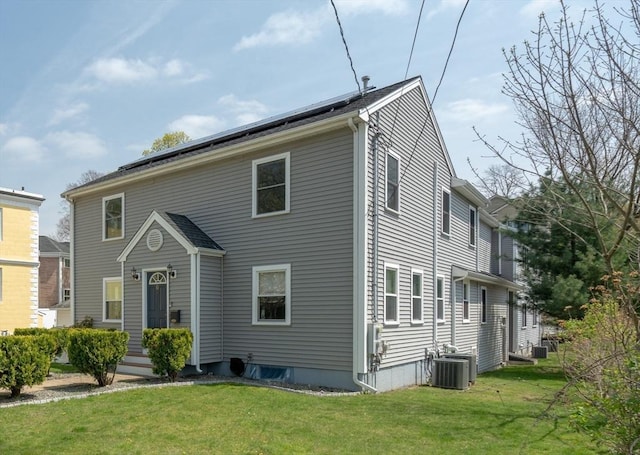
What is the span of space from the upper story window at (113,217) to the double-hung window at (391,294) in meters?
8.48

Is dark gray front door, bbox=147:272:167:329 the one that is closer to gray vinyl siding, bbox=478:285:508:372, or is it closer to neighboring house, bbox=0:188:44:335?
gray vinyl siding, bbox=478:285:508:372

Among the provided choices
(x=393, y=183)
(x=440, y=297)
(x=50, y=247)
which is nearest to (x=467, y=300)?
(x=440, y=297)

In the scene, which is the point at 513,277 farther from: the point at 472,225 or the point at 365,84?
the point at 365,84

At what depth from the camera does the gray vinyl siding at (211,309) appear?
39.1 ft

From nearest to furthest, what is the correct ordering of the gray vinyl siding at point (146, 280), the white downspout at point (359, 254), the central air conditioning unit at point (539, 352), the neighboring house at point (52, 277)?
the white downspout at point (359, 254) < the gray vinyl siding at point (146, 280) < the central air conditioning unit at point (539, 352) < the neighboring house at point (52, 277)

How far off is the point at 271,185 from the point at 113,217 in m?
6.45

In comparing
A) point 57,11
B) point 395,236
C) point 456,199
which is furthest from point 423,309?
point 57,11

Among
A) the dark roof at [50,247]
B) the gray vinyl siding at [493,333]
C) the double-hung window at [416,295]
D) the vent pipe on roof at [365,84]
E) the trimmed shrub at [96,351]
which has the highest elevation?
the vent pipe on roof at [365,84]

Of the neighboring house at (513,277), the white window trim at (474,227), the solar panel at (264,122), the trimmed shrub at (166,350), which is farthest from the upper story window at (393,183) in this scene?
the neighboring house at (513,277)

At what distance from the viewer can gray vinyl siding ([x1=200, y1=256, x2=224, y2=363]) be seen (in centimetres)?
1191

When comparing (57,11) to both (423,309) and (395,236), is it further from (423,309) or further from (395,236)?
(423,309)

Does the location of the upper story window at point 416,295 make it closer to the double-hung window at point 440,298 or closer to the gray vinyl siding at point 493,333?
the double-hung window at point 440,298

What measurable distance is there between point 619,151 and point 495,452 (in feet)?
13.2

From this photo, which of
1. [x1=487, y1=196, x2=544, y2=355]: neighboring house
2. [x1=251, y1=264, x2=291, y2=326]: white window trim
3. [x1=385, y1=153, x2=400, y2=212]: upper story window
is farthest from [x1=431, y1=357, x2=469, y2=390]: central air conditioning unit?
[x1=487, y1=196, x2=544, y2=355]: neighboring house
